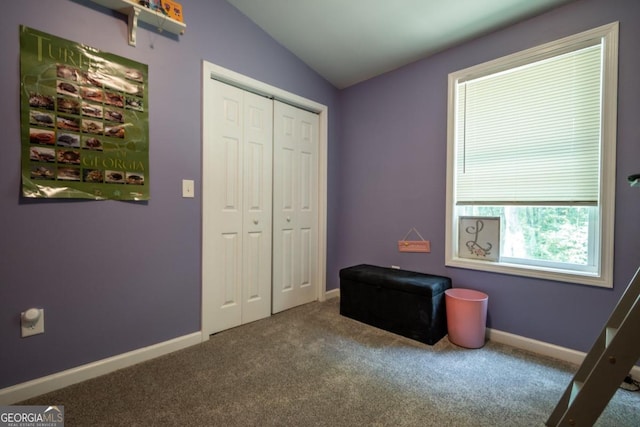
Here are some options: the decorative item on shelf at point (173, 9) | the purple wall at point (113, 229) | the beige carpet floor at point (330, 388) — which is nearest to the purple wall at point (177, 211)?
the purple wall at point (113, 229)

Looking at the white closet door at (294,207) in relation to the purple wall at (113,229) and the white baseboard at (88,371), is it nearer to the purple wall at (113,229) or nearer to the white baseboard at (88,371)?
the purple wall at (113,229)

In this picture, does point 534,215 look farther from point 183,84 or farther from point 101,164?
point 101,164

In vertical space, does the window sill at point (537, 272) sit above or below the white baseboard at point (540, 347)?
above

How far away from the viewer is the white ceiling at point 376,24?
6.51 ft

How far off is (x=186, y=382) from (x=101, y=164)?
4.56 ft

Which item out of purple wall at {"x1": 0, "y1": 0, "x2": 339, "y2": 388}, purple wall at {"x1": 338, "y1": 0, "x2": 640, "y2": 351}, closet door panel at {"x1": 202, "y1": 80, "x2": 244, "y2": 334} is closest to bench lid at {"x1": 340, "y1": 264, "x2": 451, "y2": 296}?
purple wall at {"x1": 338, "y1": 0, "x2": 640, "y2": 351}

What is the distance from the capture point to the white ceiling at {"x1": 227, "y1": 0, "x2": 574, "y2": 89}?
1984 millimetres

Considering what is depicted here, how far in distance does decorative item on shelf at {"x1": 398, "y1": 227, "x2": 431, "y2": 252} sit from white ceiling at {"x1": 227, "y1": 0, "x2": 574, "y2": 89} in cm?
161

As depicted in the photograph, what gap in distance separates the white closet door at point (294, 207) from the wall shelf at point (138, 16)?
995mm

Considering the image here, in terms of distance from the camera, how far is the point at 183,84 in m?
2.04

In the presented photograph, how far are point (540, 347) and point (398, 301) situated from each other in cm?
97

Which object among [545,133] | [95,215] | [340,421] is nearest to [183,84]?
[95,215]

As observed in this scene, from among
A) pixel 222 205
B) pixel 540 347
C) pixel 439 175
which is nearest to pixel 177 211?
pixel 222 205

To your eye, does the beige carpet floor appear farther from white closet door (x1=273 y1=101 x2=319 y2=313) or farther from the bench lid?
white closet door (x1=273 y1=101 x2=319 y2=313)
